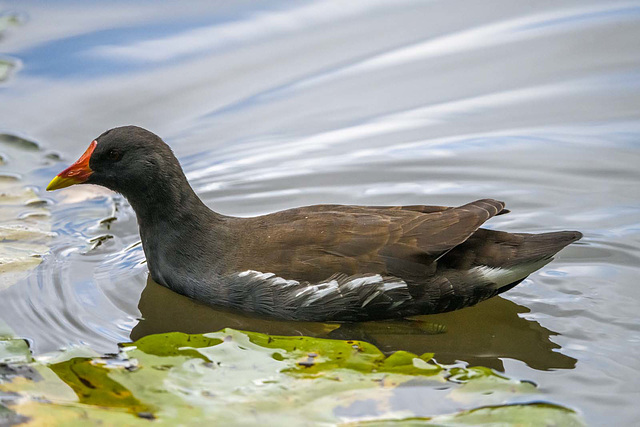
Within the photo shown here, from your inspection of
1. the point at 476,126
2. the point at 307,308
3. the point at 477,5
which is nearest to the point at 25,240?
the point at 307,308

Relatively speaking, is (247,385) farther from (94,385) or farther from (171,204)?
(171,204)

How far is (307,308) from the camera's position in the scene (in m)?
5.51

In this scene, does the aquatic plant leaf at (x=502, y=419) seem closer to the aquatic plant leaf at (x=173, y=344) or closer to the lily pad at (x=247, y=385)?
the lily pad at (x=247, y=385)

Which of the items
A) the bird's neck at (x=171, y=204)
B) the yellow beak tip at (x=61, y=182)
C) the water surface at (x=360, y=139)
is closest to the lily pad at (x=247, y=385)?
the water surface at (x=360, y=139)

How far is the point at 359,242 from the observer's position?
5.49 meters

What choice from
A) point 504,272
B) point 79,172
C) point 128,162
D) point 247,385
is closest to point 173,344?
point 247,385

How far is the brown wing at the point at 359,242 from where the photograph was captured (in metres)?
5.42

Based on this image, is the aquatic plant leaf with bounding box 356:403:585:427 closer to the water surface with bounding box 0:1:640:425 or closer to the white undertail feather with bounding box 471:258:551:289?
the water surface with bounding box 0:1:640:425

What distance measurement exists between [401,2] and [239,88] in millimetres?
2215

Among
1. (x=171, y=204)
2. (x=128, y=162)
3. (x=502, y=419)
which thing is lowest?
(x=502, y=419)

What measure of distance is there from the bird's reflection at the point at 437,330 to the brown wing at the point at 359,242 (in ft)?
1.17

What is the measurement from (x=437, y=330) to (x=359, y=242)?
737 mm

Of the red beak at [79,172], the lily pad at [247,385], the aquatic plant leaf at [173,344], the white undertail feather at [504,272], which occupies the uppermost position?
the red beak at [79,172]

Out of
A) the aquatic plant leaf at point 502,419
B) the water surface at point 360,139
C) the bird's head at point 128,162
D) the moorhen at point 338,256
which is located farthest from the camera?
the bird's head at point 128,162
